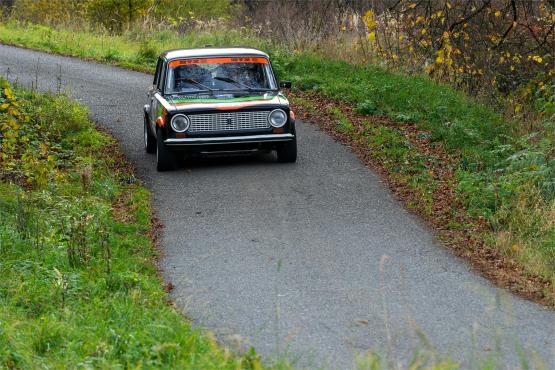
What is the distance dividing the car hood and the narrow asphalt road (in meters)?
0.91

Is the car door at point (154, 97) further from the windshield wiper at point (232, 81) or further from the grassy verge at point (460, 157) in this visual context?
the grassy verge at point (460, 157)

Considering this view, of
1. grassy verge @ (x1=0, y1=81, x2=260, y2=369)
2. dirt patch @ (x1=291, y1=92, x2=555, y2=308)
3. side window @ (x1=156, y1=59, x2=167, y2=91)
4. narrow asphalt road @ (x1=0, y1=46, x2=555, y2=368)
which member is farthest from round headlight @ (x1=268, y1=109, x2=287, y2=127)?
grassy verge @ (x1=0, y1=81, x2=260, y2=369)

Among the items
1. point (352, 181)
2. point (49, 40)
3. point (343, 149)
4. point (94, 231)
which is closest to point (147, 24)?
point (49, 40)

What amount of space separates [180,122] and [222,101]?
65cm

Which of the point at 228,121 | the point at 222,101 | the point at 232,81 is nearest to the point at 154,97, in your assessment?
the point at 232,81

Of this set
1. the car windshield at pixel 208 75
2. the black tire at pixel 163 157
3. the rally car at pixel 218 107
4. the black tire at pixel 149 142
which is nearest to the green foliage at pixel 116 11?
Answer: the black tire at pixel 149 142

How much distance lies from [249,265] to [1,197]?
360 centimetres

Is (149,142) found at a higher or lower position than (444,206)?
lower

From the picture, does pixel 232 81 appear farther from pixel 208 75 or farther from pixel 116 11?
pixel 116 11

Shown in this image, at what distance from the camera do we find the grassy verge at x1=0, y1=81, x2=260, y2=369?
637cm

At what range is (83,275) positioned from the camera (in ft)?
27.9

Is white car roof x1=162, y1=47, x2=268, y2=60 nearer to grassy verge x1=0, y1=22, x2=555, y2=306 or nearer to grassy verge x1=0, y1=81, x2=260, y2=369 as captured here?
grassy verge x1=0, y1=81, x2=260, y2=369

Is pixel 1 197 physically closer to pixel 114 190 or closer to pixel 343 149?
pixel 114 190

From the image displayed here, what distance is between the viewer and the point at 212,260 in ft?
32.0
